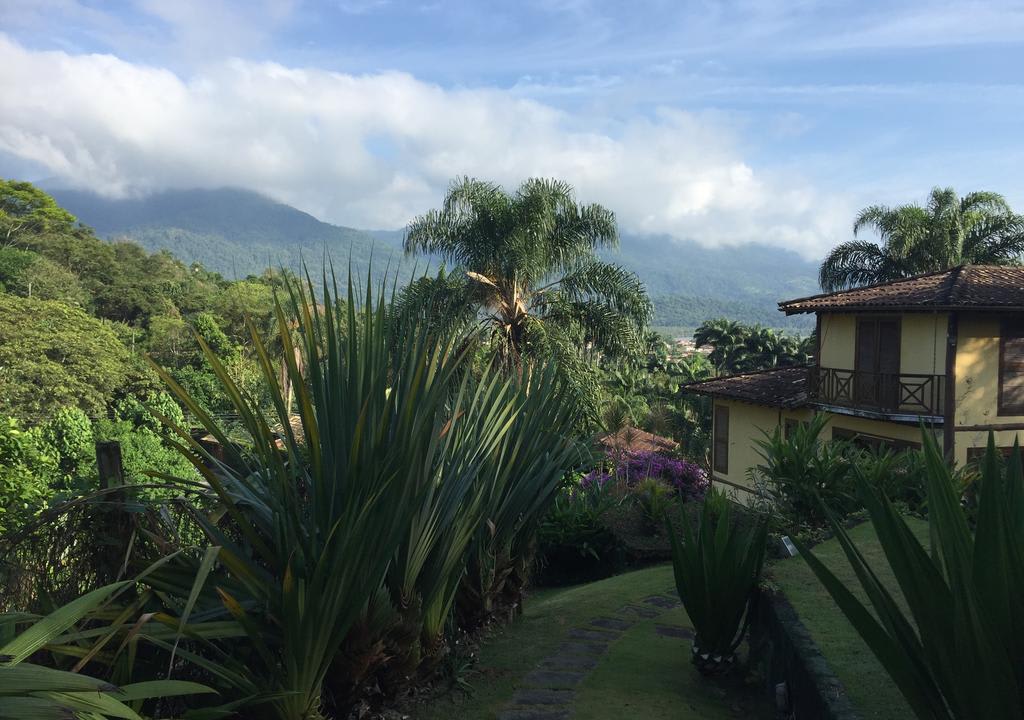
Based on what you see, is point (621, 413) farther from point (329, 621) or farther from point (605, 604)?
point (329, 621)

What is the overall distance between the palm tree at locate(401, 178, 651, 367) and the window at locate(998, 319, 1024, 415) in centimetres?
770

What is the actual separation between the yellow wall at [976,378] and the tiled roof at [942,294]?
59 centimetres

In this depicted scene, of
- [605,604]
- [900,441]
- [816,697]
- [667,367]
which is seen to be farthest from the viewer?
[667,367]

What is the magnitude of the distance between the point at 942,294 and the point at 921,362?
1570 mm

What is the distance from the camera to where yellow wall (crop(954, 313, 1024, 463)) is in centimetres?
1596

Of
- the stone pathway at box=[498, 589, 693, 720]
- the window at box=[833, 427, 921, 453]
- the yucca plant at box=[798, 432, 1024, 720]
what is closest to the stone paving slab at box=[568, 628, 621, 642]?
the stone pathway at box=[498, 589, 693, 720]

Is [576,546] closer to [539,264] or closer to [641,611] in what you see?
[641,611]

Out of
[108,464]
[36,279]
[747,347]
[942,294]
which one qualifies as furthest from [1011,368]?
[36,279]

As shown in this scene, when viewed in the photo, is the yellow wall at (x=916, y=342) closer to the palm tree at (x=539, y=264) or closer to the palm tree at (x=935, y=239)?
the palm tree at (x=539, y=264)

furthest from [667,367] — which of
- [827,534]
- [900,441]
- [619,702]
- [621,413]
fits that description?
[619,702]

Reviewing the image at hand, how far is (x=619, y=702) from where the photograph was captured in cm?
489

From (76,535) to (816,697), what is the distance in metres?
3.65

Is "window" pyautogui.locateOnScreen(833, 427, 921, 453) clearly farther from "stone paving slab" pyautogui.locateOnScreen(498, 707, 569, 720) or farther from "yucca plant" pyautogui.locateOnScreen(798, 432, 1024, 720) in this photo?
"yucca plant" pyautogui.locateOnScreen(798, 432, 1024, 720)

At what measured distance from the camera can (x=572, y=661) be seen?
226 inches
